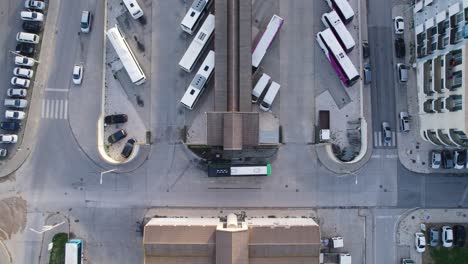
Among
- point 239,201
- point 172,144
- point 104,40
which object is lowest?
point 239,201

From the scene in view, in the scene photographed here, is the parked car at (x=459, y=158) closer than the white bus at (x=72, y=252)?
No

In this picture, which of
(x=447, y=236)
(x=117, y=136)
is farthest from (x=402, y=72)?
(x=117, y=136)

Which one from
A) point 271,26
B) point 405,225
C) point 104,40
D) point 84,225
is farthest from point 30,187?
point 405,225

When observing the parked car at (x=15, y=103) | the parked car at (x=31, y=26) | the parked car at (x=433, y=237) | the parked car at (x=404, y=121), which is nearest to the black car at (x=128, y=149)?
the parked car at (x=15, y=103)

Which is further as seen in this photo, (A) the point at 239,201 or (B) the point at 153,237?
(A) the point at 239,201

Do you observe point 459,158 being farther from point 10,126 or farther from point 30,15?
point 30,15

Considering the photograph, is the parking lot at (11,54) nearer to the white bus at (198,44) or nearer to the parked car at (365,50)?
the white bus at (198,44)

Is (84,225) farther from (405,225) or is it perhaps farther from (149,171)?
(405,225)
